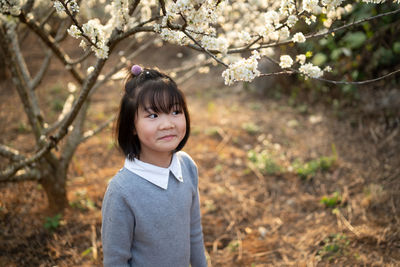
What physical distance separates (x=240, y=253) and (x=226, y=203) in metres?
0.66

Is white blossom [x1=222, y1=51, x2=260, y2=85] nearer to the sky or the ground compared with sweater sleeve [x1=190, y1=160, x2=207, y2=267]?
nearer to the sky

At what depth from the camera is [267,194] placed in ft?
Answer: 9.63

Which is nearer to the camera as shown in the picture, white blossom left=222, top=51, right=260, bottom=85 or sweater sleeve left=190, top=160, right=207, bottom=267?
white blossom left=222, top=51, right=260, bottom=85

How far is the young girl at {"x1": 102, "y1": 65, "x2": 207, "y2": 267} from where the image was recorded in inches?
48.6

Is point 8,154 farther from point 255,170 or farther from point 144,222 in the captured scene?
point 255,170

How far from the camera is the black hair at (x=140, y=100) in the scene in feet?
4.18

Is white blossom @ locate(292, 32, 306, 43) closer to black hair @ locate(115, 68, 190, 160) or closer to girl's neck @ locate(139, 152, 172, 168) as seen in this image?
black hair @ locate(115, 68, 190, 160)

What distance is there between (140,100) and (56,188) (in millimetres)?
1529

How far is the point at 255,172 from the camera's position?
3.27 meters

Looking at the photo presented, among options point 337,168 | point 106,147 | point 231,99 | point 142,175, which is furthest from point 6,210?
point 231,99

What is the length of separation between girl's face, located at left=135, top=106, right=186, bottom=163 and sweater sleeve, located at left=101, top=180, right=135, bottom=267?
0.24 metres

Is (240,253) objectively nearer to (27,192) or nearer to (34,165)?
(34,165)

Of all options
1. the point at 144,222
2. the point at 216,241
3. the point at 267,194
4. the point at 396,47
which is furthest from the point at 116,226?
the point at 396,47

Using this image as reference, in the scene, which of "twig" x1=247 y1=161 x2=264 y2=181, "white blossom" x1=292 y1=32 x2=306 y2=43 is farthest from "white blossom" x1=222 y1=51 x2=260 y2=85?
Result: "twig" x1=247 y1=161 x2=264 y2=181
